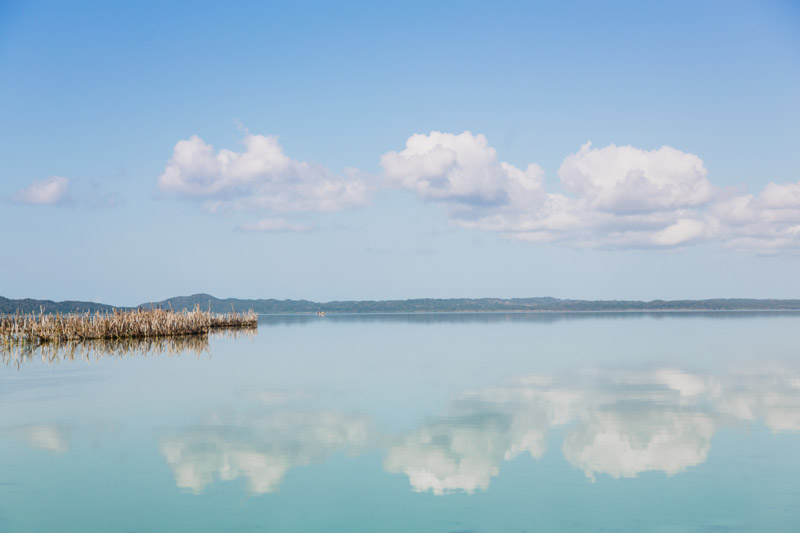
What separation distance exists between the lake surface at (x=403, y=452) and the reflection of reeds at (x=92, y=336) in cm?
827

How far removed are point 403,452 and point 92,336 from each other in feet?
96.1

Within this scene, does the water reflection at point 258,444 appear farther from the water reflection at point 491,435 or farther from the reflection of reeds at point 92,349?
the reflection of reeds at point 92,349

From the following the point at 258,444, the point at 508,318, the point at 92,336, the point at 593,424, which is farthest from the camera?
the point at 508,318

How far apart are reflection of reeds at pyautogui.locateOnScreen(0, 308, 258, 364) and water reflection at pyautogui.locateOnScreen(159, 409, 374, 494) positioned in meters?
16.1

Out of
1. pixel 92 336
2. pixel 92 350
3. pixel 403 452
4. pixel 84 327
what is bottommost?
pixel 403 452

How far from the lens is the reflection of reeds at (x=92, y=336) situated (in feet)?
92.7

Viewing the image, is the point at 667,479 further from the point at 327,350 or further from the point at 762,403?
the point at 327,350

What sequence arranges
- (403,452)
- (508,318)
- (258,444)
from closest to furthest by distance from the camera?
(403,452) < (258,444) < (508,318)

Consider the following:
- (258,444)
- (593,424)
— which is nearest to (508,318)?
(593,424)

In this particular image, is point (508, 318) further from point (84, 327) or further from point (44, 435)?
point (44, 435)

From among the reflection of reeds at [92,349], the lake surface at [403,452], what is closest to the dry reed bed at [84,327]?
the reflection of reeds at [92,349]

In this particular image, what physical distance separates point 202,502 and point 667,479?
605cm

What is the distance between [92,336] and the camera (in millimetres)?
34281

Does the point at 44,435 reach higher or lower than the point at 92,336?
lower
